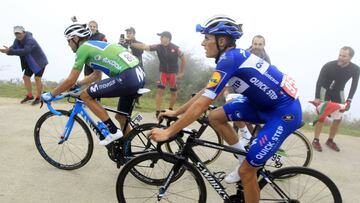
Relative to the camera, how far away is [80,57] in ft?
14.4

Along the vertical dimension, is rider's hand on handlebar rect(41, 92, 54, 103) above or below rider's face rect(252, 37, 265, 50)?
below

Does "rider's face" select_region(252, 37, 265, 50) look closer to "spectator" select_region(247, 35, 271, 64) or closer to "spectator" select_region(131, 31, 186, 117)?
"spectator" select_region(247, 35, 271, 64)

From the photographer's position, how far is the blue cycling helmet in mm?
Answer: 3074

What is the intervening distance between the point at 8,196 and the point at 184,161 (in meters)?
2.25

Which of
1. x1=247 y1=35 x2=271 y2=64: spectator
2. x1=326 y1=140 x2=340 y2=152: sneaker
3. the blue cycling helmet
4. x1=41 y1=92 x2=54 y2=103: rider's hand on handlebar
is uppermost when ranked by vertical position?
the blue cycling helmet

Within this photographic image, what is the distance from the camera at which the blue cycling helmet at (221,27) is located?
10.1 ft

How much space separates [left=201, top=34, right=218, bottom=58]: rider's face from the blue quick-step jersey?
9.1 inches

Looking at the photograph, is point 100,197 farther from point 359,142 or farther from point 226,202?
point 359,142

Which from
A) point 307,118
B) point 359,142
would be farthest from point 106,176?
point 307,118

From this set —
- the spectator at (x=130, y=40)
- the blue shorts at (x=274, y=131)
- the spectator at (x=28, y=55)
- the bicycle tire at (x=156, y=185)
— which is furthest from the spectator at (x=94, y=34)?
the blue shorts at (x=274, y=131)

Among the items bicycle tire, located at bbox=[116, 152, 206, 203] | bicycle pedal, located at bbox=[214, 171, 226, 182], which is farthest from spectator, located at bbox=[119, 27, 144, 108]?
bicycle pedal, located at bbox=[214, 171, 226, 182]

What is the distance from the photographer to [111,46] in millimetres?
4633

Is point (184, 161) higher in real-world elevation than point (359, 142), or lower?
higher

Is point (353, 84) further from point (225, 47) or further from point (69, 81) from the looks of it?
point (69, 81)
